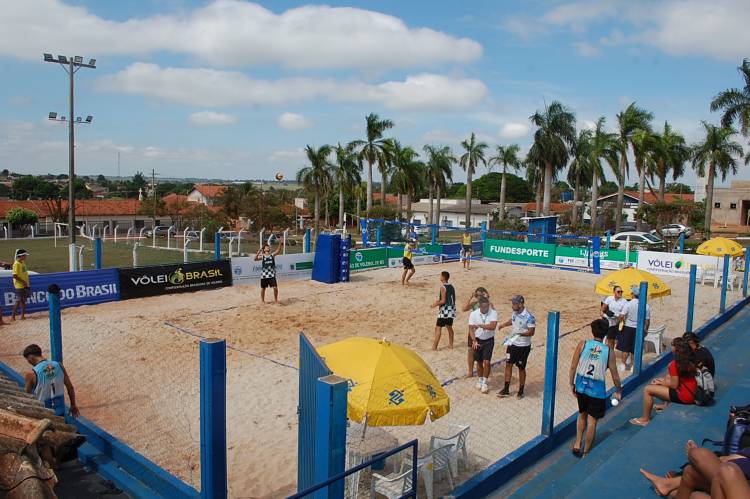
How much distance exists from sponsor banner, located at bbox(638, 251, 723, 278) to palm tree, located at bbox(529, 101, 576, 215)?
860 inches

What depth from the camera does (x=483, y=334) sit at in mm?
8336

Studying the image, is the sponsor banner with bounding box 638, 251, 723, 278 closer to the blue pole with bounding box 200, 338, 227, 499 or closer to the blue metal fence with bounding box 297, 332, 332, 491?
the blue metal fence with bounding box 297, 332, 332, 491

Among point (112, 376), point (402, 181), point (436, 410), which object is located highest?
point (402, 181)

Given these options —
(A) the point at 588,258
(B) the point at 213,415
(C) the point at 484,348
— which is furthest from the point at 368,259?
(B) the point at 213,415

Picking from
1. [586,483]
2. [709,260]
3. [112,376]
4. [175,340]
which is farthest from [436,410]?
Result: [709,260]

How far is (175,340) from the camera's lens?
11.0 meters

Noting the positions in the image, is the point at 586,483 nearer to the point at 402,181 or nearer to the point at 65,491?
the point at 65,491

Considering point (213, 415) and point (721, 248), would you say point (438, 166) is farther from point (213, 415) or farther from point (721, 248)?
point (213, 415)

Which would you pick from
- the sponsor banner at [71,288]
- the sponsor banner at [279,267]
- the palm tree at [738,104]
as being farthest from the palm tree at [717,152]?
the sponsor banner at [71,288]

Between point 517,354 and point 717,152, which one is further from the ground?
point 717,152

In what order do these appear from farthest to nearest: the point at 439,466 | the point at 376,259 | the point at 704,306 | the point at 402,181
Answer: the point at 402,181, the point at 376,259, the point at 704,306, the point at 439,466

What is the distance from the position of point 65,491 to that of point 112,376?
13.5 ft

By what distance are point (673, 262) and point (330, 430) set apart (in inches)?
840

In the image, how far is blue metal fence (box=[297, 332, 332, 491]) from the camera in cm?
430
